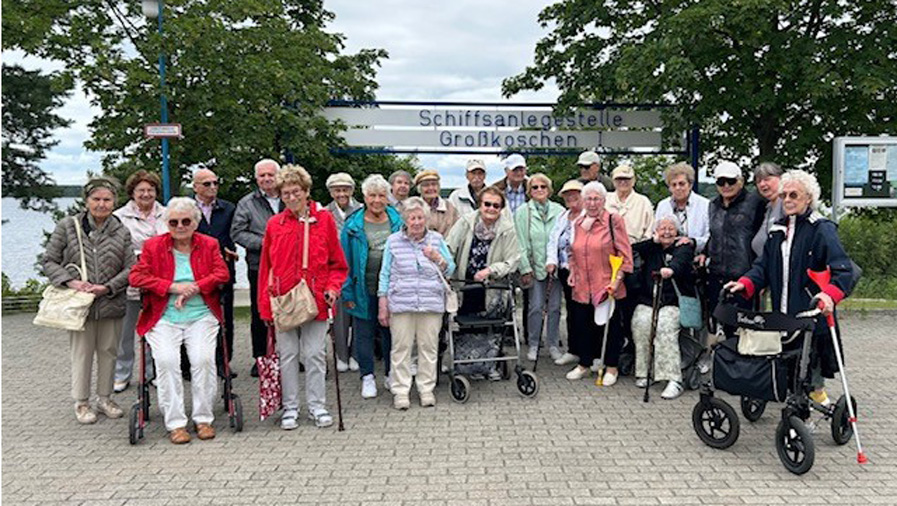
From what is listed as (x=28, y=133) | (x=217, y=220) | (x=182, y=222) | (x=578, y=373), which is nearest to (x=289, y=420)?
(x=182, y=222)

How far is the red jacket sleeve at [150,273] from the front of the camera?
16.2 feet

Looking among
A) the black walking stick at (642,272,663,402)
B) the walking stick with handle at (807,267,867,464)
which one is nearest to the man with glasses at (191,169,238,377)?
Answer: the black walking stick at (642,272,663,402)

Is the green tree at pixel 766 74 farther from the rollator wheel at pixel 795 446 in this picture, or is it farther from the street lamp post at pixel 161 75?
the rollator wheel at pixel 795 446

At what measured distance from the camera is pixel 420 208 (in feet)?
18.5

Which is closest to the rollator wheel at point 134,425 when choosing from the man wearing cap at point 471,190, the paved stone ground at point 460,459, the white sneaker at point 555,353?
the paved stone ground at point 460,459

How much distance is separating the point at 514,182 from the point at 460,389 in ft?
8.02

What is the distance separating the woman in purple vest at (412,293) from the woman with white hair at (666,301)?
178 cm

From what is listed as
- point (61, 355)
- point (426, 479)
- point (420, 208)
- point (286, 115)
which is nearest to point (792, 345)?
point (426, 479)

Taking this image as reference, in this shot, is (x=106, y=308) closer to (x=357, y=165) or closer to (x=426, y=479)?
(x=426, y=479)

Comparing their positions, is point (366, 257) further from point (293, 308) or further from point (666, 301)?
point (666, 301)

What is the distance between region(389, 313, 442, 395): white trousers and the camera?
574 cm

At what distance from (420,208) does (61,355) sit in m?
5.21

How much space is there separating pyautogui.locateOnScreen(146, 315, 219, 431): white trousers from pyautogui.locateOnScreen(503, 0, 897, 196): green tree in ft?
25.8

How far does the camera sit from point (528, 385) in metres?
6.02
